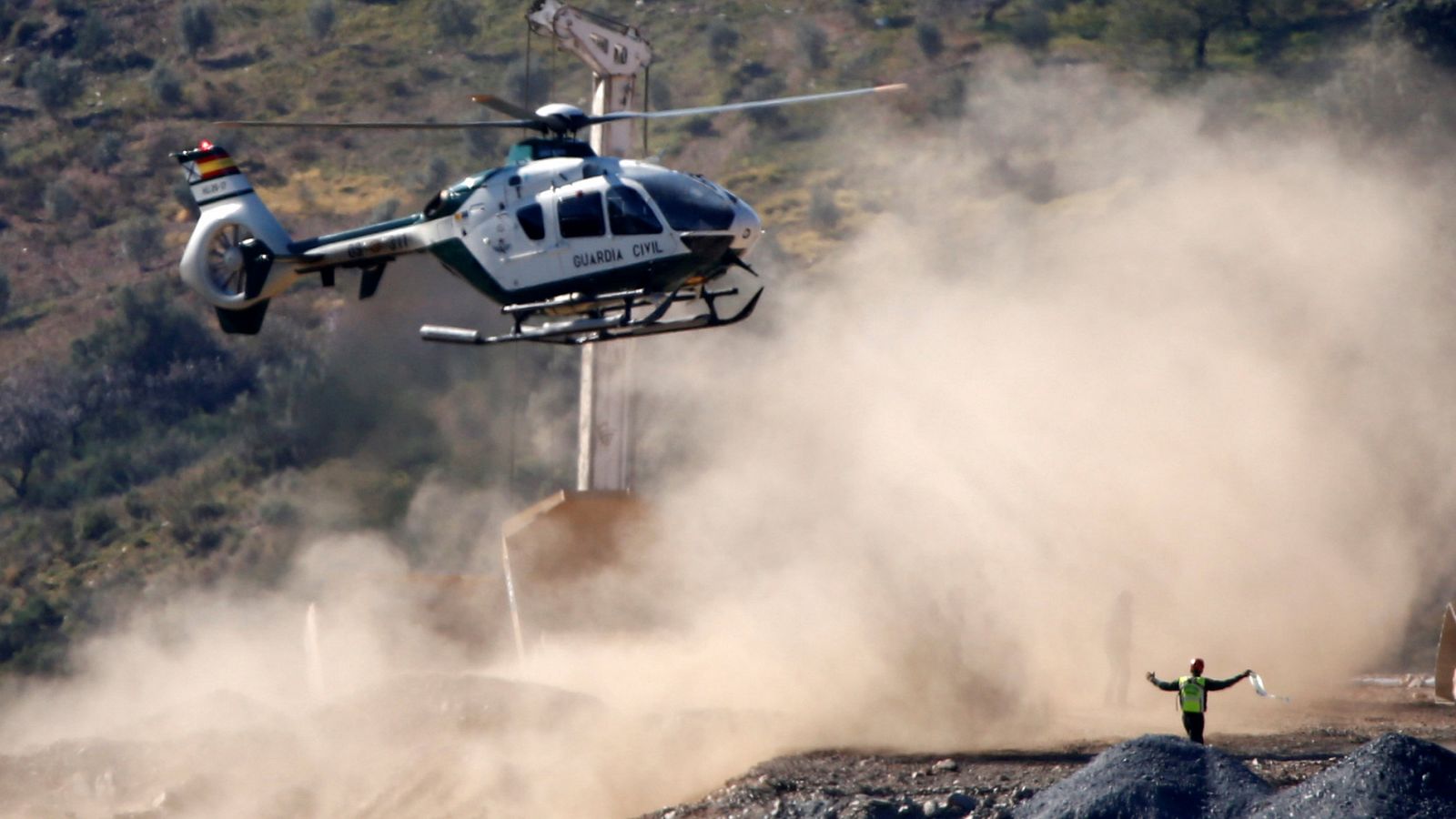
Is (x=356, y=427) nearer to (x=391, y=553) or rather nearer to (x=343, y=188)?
(x=391, y=553)

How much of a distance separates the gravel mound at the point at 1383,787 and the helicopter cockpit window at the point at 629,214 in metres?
8.25

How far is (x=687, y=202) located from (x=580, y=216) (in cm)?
112

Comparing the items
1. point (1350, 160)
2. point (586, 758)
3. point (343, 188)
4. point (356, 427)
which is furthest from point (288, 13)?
point (586, 758)

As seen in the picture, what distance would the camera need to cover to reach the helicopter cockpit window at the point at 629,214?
57.2ft

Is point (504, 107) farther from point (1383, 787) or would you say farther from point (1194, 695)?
point (1383, 787)

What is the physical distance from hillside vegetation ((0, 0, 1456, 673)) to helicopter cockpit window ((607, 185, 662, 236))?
9014mm

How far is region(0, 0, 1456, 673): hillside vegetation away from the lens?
3136cm

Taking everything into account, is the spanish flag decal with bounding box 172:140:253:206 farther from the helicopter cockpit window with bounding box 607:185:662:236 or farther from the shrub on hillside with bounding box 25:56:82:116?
the shrub on hillside with bounding box 25:56:82:116

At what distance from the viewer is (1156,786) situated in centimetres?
1219

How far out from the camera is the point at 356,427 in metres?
31.3

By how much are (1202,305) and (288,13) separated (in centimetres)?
3418

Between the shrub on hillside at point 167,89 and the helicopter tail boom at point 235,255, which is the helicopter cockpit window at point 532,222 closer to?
the helicopter tail boom at point 235,255

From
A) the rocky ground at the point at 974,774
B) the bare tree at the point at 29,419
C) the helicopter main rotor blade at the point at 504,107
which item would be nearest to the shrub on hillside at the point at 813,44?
the bare tree at the point at 29,419

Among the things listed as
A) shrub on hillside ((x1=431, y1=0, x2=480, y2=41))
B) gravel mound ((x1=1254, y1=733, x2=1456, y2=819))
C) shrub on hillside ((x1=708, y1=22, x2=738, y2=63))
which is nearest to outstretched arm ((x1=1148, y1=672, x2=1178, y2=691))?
gravel mound ((x1=1254, y1=733, x2=1456, y2=819))
